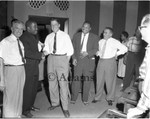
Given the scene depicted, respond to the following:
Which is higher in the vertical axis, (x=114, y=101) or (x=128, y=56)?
(x=128, y=56)

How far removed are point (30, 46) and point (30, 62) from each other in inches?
10.9

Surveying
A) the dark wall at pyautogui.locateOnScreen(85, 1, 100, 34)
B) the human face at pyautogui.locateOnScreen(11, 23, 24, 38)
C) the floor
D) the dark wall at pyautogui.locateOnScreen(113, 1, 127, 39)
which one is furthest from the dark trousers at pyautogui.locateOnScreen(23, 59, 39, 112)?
the dark wall at pyautogui.locateOnScreen(113, 1, 127, 39)

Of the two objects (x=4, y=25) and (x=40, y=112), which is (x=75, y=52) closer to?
(x=40, y=112)

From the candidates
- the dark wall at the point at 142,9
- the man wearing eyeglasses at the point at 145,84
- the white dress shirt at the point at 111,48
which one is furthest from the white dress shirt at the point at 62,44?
the dark wall at the point at 142,9

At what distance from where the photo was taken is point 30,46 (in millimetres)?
2961

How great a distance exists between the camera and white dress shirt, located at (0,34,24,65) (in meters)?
2.41

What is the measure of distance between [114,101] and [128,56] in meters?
1.13

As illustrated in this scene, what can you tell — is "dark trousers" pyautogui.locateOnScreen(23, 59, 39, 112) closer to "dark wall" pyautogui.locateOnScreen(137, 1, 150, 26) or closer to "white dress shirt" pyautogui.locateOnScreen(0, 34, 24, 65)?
"white dress shirt" pyautogui.locateOnScreen(0, 34, 24, 65)

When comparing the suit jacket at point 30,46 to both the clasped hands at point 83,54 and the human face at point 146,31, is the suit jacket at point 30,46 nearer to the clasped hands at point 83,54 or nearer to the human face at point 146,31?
the clasped hands at point 83,54

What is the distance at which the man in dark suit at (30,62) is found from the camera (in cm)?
292

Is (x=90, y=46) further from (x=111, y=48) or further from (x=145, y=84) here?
(x=145, y=84)

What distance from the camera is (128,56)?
4258mm

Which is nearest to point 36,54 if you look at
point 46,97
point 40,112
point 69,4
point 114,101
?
point 40,112

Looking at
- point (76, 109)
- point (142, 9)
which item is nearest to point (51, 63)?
point (76, 109)
